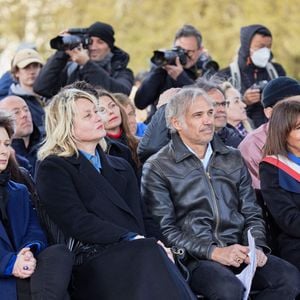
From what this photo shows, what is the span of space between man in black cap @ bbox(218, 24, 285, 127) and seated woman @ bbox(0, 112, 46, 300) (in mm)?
3675

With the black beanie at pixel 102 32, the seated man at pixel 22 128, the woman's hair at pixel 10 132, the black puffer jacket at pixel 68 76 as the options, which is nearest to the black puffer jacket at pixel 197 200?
the woman's hair at pixel 10 132

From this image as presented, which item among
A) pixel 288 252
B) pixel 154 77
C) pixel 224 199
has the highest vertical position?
pixel 154 77

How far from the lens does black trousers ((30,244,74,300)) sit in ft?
17.9

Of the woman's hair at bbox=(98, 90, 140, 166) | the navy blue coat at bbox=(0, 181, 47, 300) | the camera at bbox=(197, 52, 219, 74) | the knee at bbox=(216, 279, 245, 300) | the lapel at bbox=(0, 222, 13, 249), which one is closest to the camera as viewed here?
the navy blue coat at bbox=(0, 181, 47, 300)

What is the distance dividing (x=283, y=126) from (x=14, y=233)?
2.03 m

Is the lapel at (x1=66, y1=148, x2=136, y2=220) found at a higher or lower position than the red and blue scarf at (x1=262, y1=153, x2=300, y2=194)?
higher

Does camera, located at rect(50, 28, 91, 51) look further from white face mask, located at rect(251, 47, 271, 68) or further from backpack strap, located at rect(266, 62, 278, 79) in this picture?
backpack strap, located at rect(266, 62, 278, 79)

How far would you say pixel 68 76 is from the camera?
886 centimetres

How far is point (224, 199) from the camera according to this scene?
6430 millimetres

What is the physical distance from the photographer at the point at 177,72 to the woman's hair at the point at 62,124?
2449 millimetres

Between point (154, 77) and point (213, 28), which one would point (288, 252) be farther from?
point (213, 28)

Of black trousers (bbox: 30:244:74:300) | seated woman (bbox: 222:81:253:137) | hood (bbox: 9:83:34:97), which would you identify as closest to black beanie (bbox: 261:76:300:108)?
seated woman (bbox: 222:81:253:137)

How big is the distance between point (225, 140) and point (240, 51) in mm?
2081

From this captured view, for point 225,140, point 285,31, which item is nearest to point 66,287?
point 225,140
